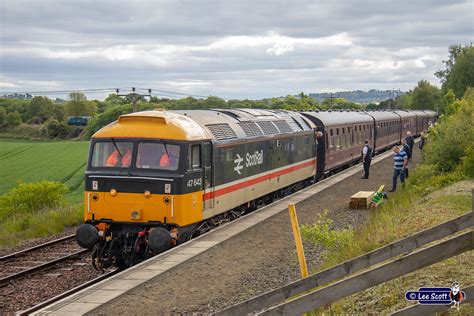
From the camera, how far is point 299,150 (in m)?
23.8

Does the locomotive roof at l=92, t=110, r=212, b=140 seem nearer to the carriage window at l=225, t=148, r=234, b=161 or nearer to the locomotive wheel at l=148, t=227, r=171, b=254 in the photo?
the carriage window at l=225, t=148, r=234, b=161

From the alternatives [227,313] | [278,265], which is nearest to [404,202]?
A: [278,265]

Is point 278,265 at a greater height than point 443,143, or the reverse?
point 443,143

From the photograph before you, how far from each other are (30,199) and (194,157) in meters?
20.2

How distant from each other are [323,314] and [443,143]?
17648 mm

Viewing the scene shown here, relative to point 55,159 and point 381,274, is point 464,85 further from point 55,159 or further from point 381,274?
point 381,274

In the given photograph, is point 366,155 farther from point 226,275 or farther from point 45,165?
point 45,165

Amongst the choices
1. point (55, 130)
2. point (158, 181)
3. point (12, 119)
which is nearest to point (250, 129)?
point (158, 181)

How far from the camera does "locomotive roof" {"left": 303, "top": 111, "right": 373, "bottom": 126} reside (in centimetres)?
2886

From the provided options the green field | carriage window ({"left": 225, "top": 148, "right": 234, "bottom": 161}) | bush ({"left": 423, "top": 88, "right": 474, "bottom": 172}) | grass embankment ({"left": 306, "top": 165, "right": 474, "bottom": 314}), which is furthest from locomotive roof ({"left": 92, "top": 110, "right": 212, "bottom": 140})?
the green field

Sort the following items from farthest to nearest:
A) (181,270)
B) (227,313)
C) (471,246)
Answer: (181,270) → (227,313) → (471,246)

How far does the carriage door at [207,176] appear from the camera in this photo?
14.6 m

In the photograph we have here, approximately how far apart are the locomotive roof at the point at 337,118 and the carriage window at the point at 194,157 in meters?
14.6

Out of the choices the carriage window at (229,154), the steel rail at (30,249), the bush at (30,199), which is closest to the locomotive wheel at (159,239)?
the carriage window at (229,154)
